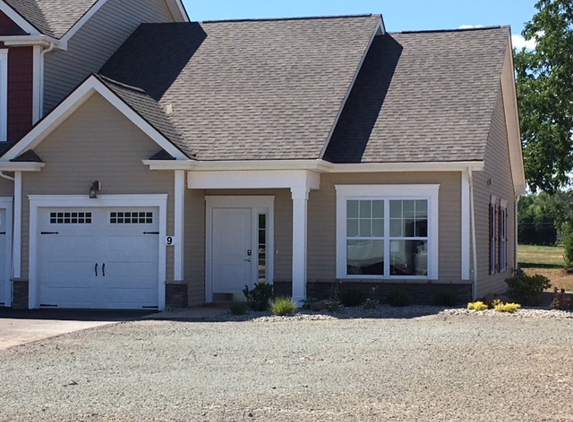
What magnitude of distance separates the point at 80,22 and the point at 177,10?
6441 millimetres

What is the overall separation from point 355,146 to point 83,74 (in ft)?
24.6

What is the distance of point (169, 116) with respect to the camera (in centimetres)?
2178

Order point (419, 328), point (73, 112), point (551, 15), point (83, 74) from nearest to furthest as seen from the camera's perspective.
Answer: point (419, 328) → point (73, 112) → point (83, 74) → point (551, 15)

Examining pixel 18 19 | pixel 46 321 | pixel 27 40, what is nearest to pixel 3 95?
pixel 27 40

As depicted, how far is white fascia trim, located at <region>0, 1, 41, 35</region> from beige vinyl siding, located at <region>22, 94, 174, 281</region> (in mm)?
3019

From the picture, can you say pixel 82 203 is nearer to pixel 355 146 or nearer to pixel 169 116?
pixel 169 116

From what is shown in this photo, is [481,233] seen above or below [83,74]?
below

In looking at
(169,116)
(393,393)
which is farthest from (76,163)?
(393,393)

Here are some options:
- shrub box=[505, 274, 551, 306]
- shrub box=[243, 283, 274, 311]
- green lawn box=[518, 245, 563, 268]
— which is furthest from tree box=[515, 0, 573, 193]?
shrub box=[243, 283, 274, 311]

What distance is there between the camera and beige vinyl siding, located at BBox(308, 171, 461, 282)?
66.8 ft

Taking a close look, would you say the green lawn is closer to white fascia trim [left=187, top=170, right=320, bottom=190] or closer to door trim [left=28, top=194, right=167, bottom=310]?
white fascia trim [left=187, top=170, right=320, bottom=190]

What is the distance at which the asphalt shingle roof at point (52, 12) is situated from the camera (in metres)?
22.6

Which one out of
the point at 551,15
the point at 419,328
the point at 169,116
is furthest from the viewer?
the point at 551,15

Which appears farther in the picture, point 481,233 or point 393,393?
point 481,233
